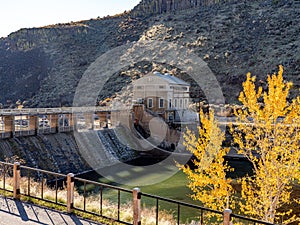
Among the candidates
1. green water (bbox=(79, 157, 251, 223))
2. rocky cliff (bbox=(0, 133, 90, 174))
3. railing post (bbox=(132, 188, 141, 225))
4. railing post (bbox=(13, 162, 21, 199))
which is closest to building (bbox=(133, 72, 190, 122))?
green water (bbox=(79, 157, 251, 223))

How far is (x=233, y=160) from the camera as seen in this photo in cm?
3253

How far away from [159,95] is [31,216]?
99.7 ft

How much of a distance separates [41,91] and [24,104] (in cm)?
714

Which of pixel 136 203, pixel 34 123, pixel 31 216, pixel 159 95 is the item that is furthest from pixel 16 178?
pixel 159 95

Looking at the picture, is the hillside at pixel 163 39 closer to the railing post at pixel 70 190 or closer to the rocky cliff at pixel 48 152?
the rocky cliff at pixel 48 152

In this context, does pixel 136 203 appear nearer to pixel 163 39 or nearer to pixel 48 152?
pixel 48 152

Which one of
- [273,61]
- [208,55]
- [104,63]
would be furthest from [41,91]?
→ [273,61]

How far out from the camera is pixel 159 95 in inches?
1515

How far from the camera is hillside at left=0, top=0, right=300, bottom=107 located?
56.9 metres

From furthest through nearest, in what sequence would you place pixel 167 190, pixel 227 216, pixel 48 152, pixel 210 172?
pixel 48 152, pixel 167 190, pixel 210 172, pixel 227 216

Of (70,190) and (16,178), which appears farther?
(16,178)

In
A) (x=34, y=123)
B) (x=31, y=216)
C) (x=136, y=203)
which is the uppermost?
(x=34, y=123)

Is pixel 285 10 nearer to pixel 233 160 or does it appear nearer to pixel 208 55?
pixel 208 55

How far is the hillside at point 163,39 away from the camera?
56.9 m
